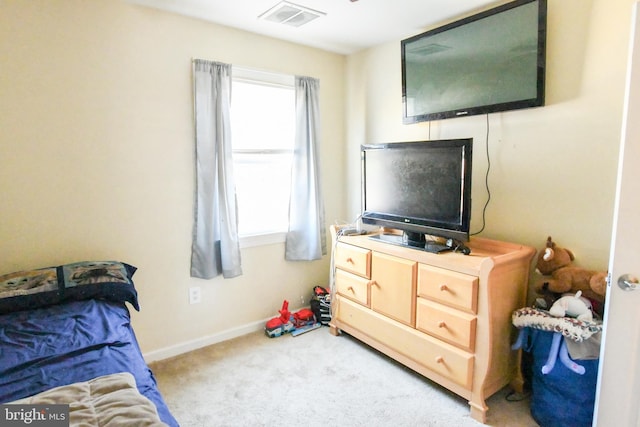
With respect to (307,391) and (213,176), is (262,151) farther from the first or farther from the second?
(307,391)

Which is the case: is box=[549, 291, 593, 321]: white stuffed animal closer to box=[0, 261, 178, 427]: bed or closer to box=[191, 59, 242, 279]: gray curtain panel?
box=[0, 261, 178, 427]: bed

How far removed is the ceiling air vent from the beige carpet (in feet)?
7.96

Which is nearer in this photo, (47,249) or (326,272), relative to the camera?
(47,249)

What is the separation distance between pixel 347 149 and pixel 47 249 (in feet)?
8.17

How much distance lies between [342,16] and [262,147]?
3.80 feet

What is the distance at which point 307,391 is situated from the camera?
7.29ft

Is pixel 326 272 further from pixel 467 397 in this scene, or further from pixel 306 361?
pixel 467 397

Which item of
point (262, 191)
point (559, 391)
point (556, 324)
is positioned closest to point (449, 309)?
point (556, 324)

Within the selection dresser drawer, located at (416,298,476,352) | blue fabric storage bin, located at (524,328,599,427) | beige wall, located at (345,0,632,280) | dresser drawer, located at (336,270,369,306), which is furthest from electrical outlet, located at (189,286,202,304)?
blue fabric storage bin, located at (524,328,599,427)

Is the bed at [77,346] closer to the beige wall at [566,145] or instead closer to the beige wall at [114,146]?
the beige wall at [114,146]

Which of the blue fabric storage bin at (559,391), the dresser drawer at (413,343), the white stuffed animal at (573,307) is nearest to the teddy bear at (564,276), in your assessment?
the white stuffed animal at (573,307)

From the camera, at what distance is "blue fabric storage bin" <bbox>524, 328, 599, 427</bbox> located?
1.76m

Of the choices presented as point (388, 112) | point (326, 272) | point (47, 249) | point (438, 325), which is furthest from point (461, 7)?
point (47, 249)

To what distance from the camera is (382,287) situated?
248 cm
